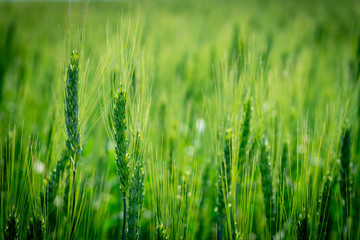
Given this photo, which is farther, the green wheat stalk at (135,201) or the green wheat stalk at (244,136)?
the green wheat stalk at (244,136)

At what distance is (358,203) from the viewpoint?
71.1 inches

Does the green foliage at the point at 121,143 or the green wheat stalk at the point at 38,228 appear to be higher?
the green foliage at the point at 121,143

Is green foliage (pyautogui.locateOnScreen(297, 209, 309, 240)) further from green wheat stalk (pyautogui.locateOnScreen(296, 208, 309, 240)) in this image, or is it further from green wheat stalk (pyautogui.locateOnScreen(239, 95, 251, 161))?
green wheat stalk (pyautogui.locateOnScreen(239, 95, 251, 161))

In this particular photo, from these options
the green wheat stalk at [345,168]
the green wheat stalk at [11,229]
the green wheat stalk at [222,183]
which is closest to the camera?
→ the green wheat stalk at [11,229]

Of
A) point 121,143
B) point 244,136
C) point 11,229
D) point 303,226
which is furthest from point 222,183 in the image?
point 11,229

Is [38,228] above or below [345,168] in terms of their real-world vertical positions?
below

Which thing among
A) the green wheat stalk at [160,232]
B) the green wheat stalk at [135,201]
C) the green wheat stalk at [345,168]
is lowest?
the green wheat stalk at [160,232]

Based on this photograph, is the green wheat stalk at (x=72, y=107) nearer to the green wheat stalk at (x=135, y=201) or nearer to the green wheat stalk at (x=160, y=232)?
the green wheat stalk at (x=135, y=201)

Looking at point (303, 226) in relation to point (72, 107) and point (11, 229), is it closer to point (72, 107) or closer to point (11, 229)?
point (72, 107)

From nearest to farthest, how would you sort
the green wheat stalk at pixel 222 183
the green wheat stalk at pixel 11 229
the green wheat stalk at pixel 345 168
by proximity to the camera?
the green wheat stalk at pixel 11 229
the green wheat stalk at pixel 222 183
the green wheat stalk at pixel 345 168

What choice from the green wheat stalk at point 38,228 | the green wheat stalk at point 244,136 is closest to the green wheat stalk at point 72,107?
the green wheat stalk at point 38,228

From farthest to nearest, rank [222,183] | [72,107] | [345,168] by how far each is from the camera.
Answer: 1. [345,168]
2. [222,183]
3. [72,107]

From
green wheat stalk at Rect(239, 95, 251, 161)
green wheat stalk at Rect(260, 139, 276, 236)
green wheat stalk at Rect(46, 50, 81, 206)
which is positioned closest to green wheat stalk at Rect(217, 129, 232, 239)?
green wheat stalk at Rect(239, 95, 251, 161)

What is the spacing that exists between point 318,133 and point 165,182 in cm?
81
